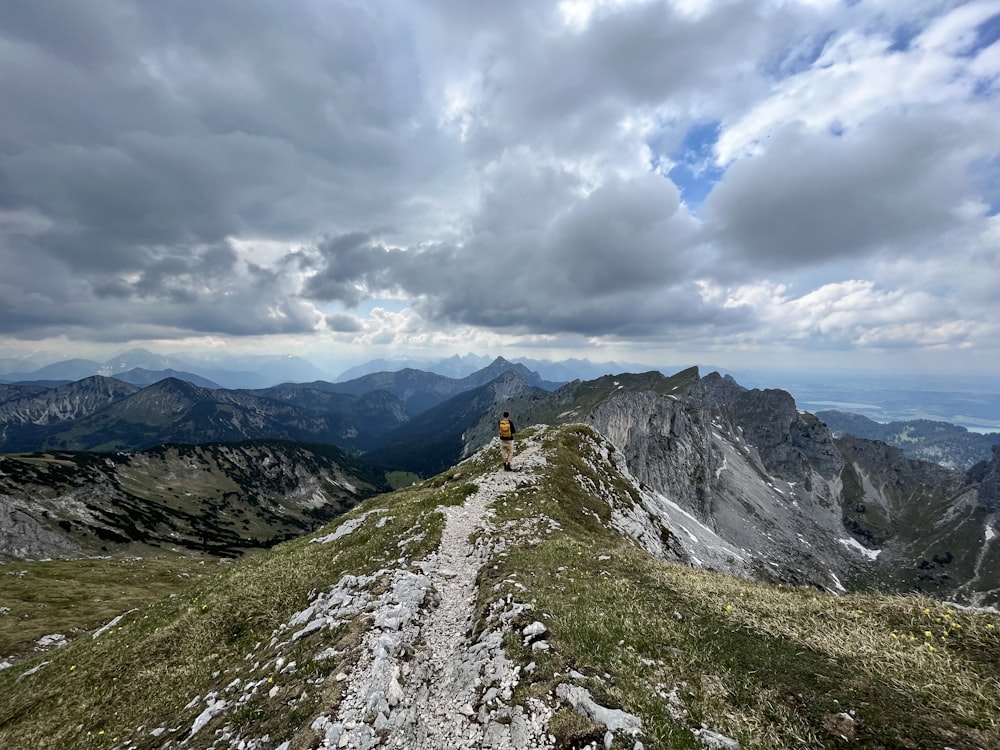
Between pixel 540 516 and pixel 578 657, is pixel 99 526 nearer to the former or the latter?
pixel 540 516

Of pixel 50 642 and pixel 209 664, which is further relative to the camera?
pixel 50 642

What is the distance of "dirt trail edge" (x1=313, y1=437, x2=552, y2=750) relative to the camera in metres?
10.3

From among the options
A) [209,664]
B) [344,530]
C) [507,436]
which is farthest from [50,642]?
[507,436]

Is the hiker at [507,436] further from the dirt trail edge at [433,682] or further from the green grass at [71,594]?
the green grass at [71,594]

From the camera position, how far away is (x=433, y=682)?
13094 millimetres

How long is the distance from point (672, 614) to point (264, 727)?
1264cm

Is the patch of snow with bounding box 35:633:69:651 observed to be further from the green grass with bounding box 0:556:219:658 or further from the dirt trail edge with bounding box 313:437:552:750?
the dirt trail edge with bounding box 313:437:552:750

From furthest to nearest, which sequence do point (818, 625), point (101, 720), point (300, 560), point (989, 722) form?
point (300, 560) → point (101, 720) → point (818, 625) → point (989, 722)

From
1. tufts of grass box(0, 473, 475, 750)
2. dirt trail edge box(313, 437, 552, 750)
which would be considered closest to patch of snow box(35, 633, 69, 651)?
tufts of grass box(0, 473, 475, 750)

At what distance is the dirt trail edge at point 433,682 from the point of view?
1028cm

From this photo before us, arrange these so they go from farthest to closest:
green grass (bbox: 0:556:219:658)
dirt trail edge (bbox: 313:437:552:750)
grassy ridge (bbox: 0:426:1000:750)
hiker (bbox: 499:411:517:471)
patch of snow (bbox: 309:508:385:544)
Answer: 1. green grass (bbox: 0:556:219:658)
2. hiker (bbox: 499:411:517:471)
3. patch of snow (bbox: 309:508:385:544)
4. dirt trail edge (bbox: 313:437:552:750)
5. grassy ridge (bbox: 0:426:1000:750)

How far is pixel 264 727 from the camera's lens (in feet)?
37.6

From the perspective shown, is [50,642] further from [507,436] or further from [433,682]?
[433,682]

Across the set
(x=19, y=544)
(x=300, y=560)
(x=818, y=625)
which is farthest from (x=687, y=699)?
(x=19, y=544)
